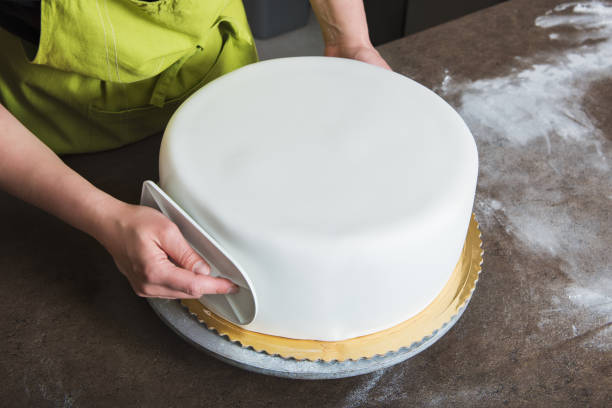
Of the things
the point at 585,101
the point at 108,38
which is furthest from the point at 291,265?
the point at 585,101

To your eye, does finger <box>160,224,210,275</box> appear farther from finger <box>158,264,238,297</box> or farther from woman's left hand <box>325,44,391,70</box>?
woman's left hand <box>325,44,391,70</box>

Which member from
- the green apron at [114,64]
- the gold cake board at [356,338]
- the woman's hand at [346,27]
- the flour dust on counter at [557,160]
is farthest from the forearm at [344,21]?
the gold cake board at [356,338]

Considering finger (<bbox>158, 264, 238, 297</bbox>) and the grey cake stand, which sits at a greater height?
finger (<bbox>158, 264, 238, 297</bbox>)

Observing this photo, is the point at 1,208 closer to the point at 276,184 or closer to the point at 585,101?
the point at 276,184

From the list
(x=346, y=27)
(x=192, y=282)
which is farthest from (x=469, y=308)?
(x=346, y=27)

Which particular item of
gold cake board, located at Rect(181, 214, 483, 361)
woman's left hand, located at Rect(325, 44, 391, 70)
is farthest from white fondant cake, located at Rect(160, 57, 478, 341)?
woman's left hand, located at Rect(325, 44, 391, 70)

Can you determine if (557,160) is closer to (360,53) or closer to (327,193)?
(360,53)

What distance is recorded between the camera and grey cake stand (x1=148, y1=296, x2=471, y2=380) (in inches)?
28.8

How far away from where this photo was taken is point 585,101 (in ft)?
4.20

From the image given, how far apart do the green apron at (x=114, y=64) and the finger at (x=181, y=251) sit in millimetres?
252

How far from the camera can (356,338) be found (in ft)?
2.51

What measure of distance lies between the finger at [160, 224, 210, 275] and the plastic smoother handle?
0.5 inches

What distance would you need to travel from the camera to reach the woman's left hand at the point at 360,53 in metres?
1.09

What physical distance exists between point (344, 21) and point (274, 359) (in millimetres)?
707
